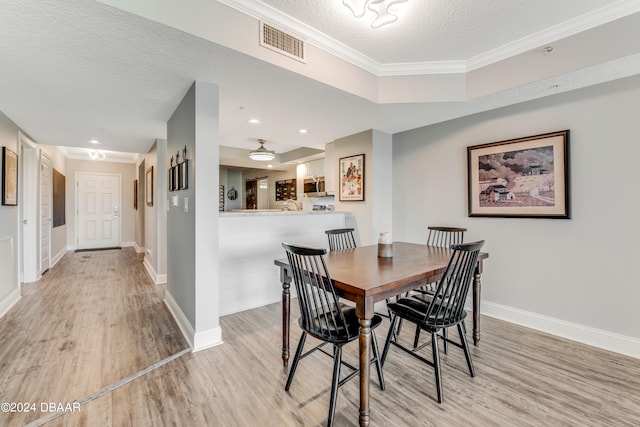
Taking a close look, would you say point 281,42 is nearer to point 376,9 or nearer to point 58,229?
point 376,9

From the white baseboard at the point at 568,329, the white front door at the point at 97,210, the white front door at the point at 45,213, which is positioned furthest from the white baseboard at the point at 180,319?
the white front door at the point at 97,210

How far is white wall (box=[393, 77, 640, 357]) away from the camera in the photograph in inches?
93.0

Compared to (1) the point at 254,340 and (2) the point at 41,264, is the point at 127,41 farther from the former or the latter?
(2) the point at 41,264

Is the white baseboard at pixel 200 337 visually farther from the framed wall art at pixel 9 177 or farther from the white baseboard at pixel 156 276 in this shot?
the framed wall art at pixel 9 177

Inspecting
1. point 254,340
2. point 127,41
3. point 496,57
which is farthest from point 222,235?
point 496,57

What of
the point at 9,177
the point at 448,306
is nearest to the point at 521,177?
the point at 448,306

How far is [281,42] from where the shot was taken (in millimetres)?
2113

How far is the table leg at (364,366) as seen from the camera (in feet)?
4.86

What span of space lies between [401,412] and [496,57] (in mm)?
2978

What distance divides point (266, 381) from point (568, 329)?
109 inches

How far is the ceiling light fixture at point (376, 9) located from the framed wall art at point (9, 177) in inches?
163

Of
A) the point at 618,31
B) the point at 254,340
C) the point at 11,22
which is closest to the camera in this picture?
the point at 11,22

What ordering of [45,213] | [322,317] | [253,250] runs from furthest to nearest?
[45,213]
[253,250]
[322,317]

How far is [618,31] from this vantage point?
A: 2033 mm
